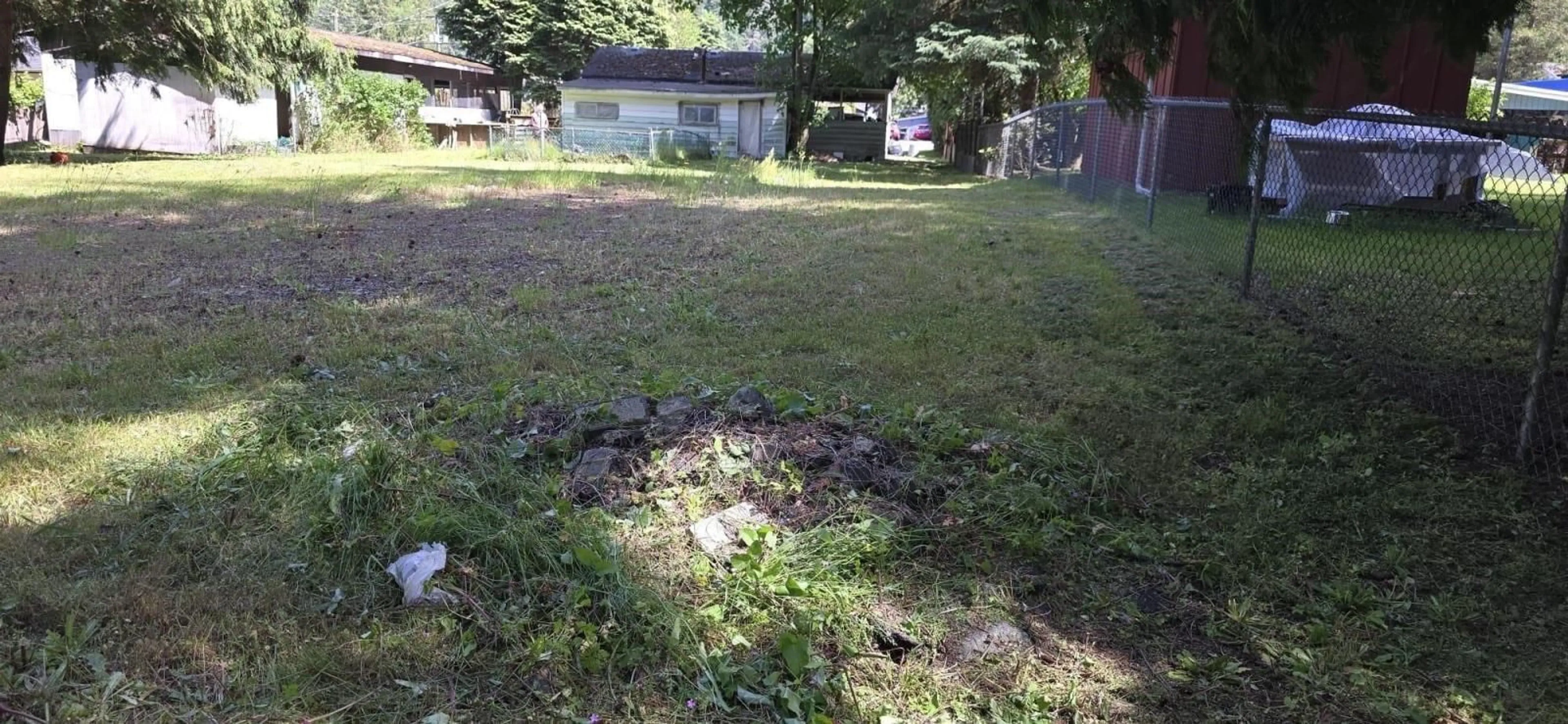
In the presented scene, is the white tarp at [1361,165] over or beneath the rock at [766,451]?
over

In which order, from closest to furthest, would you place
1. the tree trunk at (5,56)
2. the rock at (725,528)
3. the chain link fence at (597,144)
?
the rock at (725,528)
the tree trunk at (5,56)
the chain link fence at (597,144)

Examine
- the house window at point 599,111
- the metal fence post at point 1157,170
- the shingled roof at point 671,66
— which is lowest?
the metal fence post at point 1157,170

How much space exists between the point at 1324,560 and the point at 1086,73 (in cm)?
2633

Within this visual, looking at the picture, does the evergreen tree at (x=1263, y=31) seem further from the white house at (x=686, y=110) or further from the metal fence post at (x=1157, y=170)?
the white house at (x=686, y=110)

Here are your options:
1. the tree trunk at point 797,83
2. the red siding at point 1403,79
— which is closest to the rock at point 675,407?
the red siding at point 1403,79

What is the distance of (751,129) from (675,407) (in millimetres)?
30781

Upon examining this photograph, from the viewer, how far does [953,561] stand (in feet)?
10.0

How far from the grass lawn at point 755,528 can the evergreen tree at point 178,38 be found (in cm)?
1553

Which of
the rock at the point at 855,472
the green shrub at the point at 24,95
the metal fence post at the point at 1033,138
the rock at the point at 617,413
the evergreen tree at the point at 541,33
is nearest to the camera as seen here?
the rock at the point at 855,472

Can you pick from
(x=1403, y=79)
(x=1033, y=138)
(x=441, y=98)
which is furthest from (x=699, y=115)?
(x=1403, y=79)

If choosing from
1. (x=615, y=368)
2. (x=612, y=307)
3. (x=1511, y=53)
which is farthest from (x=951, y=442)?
(x=1511, y=53)

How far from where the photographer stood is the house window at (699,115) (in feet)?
110

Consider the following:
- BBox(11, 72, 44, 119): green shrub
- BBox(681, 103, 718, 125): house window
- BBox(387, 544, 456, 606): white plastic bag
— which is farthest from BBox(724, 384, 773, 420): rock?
BBox(681, 103, 718, 125): house window

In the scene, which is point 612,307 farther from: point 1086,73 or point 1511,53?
point 1511,53
